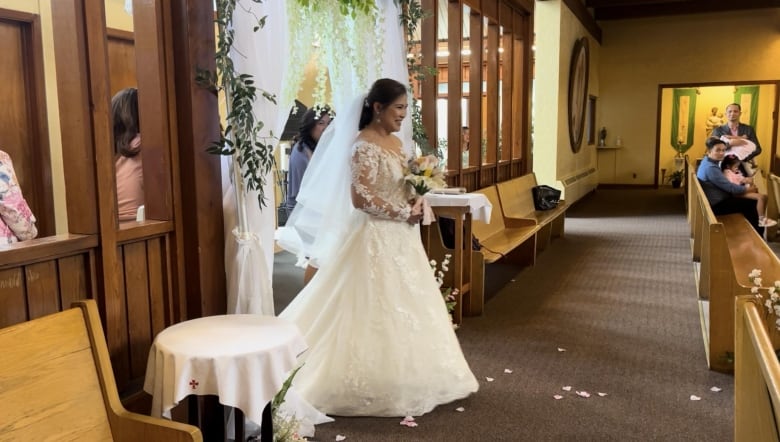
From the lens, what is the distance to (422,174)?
324cm

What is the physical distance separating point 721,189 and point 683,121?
9.53 metres

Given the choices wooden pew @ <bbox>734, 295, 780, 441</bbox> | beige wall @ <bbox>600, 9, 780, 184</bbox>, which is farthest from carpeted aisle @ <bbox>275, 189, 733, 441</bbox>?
beige wall @ <bbox>600, 9, 780, 184</bbox>

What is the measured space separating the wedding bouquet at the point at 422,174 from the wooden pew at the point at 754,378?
5.37ft

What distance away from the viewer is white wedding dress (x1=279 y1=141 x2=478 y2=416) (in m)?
2.95

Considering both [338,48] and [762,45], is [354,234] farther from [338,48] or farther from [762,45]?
[762,45]

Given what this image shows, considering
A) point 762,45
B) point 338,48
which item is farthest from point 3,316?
point 762,45

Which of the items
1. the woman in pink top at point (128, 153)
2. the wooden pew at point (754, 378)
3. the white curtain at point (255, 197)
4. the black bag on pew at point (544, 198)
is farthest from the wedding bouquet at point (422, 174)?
the black bag on pew at point (544, 198)

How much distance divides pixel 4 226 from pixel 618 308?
3.93m

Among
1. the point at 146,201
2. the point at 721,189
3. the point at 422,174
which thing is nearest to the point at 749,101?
the point at 721,189

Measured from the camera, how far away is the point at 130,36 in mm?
4633

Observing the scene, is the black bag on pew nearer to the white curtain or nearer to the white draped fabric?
the white draped fabric

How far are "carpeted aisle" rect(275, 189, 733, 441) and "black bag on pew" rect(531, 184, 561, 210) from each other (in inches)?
38.3

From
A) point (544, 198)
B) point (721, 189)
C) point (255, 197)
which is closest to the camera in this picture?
point (255, 197)

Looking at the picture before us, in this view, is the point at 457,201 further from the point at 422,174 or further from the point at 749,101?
the point at 749,101
